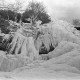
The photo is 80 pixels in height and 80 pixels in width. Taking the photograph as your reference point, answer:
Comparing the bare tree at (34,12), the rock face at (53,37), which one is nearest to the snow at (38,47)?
the rock face at (53,37)

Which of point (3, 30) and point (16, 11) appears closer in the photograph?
point (3, 30)

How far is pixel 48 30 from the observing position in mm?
7211

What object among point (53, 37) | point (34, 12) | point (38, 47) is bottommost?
point (38, 47)

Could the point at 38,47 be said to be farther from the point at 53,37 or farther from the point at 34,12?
the point at 34,12

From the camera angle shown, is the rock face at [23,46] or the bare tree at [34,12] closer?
the rock face at [23,46]

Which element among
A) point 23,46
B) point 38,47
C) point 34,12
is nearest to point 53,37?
point 38,47

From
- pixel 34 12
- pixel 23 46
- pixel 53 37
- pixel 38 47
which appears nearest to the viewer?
pixel 23 46

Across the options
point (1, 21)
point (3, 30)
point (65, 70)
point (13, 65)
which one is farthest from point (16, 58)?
point (1, 21)

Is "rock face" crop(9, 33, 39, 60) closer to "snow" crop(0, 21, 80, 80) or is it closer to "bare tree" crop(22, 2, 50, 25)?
"snow" crop(0, 21, 80, 80)

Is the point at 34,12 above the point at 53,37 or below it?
above

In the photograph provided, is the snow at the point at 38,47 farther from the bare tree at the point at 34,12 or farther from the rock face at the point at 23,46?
the bare tree at the point at 34,12

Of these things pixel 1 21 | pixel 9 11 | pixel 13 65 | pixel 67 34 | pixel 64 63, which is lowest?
pixel 13 65

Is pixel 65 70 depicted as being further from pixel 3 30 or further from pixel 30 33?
pixel 3 30

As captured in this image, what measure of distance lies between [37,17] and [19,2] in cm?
180
